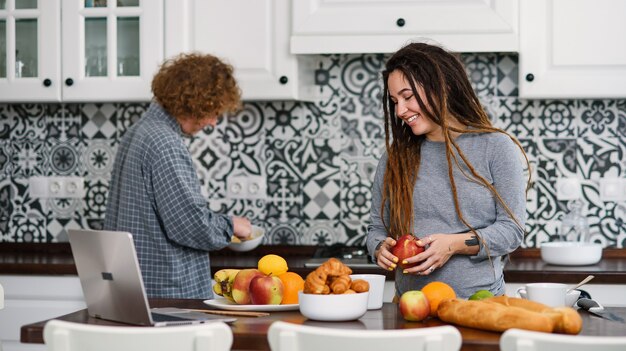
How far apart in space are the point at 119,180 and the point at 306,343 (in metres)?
1.47

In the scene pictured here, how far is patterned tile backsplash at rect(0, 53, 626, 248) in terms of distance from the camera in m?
3.74

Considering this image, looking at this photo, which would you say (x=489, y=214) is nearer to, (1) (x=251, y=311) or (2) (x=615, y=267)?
(1) (x=251, y=311)

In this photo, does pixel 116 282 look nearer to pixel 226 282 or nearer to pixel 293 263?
pixel 226 282

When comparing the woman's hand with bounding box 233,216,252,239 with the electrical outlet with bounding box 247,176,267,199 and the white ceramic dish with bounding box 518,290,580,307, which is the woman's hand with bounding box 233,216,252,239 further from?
the white ceramic dish with bounding box 518,290,580,307

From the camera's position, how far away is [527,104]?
3.76 m

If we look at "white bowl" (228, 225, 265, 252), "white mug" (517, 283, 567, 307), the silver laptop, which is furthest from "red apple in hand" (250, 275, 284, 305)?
"white bowl" (228, 225, 265, 252)

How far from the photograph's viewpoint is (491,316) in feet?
6.04

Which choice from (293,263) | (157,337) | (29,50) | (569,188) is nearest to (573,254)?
(569,188)

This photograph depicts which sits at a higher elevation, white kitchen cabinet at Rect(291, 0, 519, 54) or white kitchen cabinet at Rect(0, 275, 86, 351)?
white kitchen cabinet at Rect(291, 0, 519, 54)

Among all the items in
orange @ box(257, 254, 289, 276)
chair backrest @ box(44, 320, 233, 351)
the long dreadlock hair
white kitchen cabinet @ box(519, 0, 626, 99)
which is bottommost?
chair backrest @ box(44, 320, 233, 351)

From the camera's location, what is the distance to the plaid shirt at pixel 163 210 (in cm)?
285

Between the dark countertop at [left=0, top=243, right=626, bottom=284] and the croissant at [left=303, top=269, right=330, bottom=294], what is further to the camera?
the dark countertop at [left=0, top=243, right=626, bottom=284]

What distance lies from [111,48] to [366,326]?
2096 millimetres

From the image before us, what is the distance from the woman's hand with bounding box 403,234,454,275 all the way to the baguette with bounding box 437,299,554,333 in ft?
0.99
